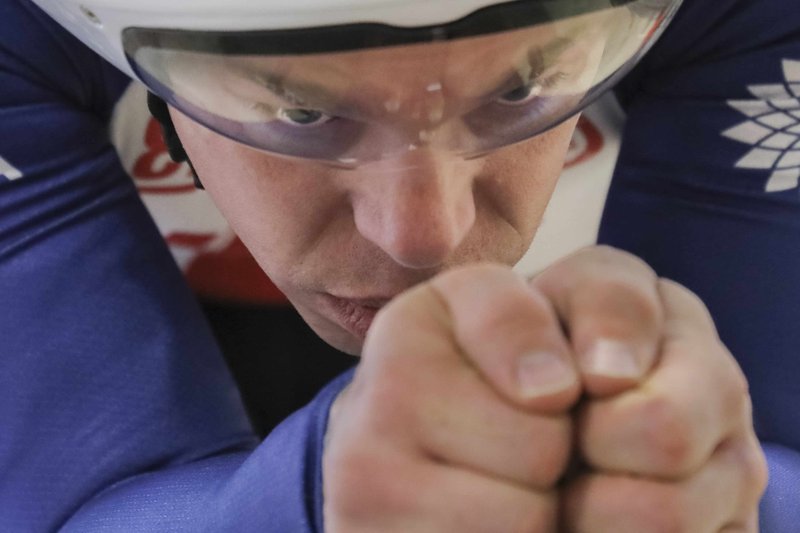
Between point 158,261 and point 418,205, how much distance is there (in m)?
0.32

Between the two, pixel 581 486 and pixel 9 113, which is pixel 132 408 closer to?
pixel 9 113

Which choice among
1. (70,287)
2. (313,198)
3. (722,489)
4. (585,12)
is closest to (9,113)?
(70,287)

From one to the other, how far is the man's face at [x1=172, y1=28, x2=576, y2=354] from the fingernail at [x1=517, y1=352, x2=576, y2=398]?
17 centimetres

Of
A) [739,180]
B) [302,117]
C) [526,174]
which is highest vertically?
[302,117]

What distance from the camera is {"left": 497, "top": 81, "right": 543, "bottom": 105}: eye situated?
442 mm

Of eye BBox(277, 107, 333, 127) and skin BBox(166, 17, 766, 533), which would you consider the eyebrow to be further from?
skin BBox(166, 17, 766, 533)

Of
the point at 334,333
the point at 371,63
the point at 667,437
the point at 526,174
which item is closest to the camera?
the point at 667,437

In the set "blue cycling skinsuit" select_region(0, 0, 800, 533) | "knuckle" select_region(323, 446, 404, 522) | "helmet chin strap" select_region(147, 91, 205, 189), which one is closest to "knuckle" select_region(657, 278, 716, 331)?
"knuckle" select_region(323, 446, 404, 522)

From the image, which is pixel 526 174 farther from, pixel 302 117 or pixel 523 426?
pixel 523 426

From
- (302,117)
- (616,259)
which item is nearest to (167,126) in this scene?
(302,117)

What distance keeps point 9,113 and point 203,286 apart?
32 cm

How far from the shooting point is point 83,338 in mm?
626

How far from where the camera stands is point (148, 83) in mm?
475

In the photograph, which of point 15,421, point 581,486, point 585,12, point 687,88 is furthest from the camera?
point 687,88
